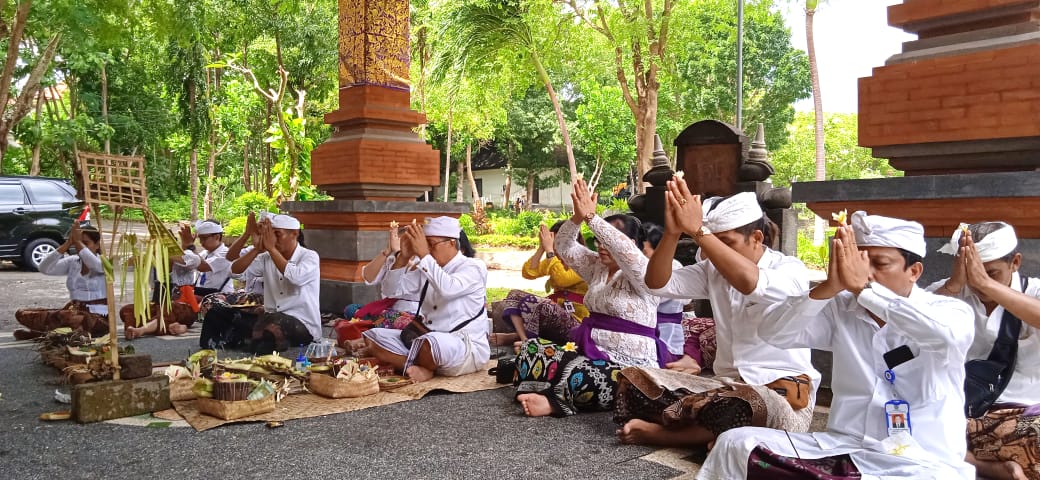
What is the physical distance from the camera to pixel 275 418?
14.8 ft

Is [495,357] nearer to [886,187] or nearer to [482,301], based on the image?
[482,301]

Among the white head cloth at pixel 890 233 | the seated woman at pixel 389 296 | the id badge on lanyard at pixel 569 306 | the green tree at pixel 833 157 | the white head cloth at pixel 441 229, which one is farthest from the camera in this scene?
the green tree at pixel 833 157

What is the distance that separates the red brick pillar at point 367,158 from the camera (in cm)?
880

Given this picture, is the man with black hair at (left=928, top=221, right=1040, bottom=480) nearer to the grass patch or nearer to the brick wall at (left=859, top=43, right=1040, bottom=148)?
the brick wall at (left=859, top=43, right=1040, bottom=148)

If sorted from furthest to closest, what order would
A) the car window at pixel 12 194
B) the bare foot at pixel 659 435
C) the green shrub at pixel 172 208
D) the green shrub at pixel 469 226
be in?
the green shrub at pixel 172 208
the green shrub at pixel 469 226
the car window at pixel 12 194
the bare foot at pixel 659 435

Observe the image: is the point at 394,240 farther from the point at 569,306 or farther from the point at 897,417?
the point at 897,417

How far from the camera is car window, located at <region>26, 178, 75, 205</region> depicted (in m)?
14.1

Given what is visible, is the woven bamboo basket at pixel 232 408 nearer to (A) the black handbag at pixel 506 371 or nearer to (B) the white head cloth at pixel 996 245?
(A) the black handbag at pixel 506 371

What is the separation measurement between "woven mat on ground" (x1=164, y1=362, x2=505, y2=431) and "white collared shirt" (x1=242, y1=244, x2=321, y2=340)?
1.64 metres

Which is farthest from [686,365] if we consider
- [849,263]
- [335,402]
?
[849,263]

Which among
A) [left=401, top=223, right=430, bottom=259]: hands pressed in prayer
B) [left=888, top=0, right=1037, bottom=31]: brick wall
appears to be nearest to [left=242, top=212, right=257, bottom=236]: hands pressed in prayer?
[left=401, top=223, right=430, bottom=259]: hands pressed in prayer

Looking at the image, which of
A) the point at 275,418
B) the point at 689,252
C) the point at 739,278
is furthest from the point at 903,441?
the point at 689,252

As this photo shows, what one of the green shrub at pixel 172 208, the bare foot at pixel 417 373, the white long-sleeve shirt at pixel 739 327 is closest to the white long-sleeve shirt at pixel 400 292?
the bare foot at pixel 417 373

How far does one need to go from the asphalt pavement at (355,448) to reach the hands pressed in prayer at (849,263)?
1354mm
